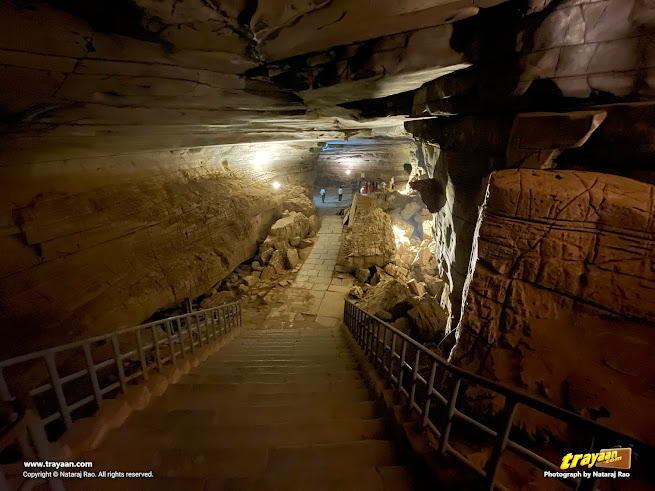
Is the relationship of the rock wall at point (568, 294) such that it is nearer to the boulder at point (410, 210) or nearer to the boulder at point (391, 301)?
the boulder at point (391, 301)

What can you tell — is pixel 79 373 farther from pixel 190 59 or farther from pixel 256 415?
pixel 190 59

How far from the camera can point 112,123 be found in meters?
5.52

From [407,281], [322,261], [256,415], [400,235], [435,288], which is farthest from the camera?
[400,235]

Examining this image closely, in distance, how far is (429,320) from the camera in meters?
7.04

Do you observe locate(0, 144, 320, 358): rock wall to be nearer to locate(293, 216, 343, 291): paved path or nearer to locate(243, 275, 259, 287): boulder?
locate(243, 275, 259, 287): boulder

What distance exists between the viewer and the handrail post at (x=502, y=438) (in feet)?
5.80

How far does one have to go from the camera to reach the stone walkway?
32.7 ft

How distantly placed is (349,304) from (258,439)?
205 inches

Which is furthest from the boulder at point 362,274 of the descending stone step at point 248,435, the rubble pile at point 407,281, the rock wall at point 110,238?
the descending stone step at point 248,435

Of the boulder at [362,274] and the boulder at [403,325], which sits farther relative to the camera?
the boulder at [362,274]

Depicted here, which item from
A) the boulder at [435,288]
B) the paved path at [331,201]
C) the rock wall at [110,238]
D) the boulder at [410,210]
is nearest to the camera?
the rock wall at [110,238]

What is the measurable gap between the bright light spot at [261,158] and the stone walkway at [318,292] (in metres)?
5.12

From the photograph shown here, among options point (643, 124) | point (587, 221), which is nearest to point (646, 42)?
point (643, 124)

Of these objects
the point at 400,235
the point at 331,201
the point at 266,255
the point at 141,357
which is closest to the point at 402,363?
the point at 141,357
